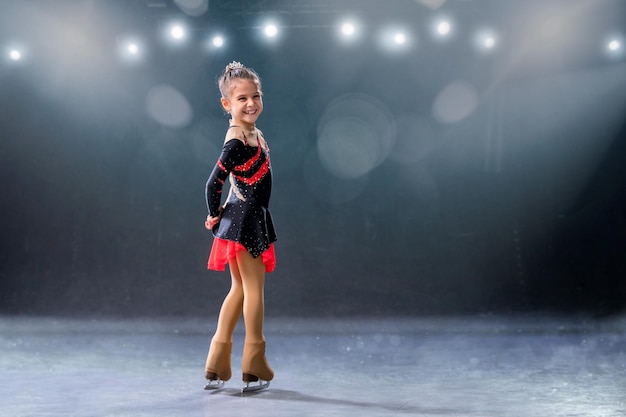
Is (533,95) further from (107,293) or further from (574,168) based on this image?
(107,293)

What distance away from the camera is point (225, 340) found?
295 centimetres

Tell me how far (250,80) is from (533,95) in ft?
12.7

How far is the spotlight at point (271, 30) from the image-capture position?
19.4 feet

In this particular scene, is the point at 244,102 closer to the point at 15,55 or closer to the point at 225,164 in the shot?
the point at 225,164

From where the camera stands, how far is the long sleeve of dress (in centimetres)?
288

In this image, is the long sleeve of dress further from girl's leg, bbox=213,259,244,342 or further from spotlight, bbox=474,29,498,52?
spotlight, bbox=474,29,498,52

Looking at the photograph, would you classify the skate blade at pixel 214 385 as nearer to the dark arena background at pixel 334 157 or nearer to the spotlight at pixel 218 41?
the dark arena background at pixel 334 157

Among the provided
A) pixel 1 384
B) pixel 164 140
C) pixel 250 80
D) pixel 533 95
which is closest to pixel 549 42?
pixel 533 95

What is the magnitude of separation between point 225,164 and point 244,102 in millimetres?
296

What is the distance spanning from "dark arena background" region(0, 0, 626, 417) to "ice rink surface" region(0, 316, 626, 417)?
1.47 ft

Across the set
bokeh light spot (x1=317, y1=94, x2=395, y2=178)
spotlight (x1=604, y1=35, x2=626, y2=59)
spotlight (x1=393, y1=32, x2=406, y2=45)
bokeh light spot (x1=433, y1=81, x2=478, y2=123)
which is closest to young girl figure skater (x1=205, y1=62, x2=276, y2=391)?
bokeh light spot (x1=317, y1=94, x2=395, y2=178)

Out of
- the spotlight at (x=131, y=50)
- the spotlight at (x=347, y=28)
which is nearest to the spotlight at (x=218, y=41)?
the spotlight at (x=131, y=50)

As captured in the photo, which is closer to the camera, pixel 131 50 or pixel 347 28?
pixel 347 28

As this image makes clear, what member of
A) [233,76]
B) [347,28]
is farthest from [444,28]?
[233,76]
